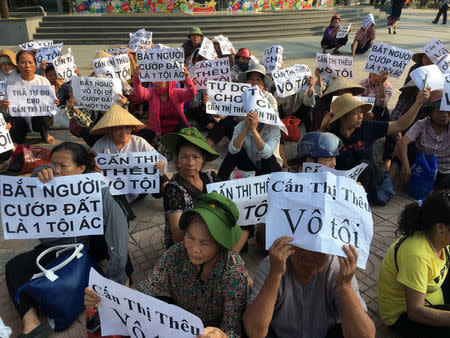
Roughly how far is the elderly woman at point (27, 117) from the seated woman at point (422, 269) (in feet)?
18.2

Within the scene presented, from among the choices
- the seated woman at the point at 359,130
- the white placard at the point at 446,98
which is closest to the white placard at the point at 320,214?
the seated woman at the point at 359,130

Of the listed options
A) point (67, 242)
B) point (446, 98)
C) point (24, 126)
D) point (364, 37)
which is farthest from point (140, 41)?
point (364, 37)

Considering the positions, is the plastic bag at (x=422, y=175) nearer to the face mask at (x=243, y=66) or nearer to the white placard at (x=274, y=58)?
the white placard at (x=274, y=58)

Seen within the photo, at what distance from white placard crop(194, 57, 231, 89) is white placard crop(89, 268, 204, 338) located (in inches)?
190

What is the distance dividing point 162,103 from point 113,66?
4.62 feet

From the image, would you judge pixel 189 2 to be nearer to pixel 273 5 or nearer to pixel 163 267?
pixel 273 5

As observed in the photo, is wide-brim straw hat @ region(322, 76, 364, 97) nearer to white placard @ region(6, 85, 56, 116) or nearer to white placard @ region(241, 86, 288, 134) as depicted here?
white placard @ region(241, 86, 288, 134)

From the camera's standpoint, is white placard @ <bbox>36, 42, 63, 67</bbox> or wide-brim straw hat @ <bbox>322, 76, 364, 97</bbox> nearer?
wide-brim straw hat @ <bbox>322, 76, 364, 97</bbox>

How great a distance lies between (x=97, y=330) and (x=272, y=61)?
5.58m

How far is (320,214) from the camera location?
1.91 metres

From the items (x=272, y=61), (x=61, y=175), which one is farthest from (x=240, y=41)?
(x=61, y=175)

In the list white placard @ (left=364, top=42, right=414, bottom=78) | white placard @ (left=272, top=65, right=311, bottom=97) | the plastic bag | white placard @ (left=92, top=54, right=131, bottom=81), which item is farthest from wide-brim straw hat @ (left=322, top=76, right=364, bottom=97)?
white placard @ (left=92, top=54, right=131, bottom=81)

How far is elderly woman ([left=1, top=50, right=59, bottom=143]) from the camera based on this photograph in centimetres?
611

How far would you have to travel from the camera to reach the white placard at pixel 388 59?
5.71 metres
